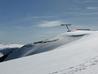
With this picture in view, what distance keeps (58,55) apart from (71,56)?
670 millimetres

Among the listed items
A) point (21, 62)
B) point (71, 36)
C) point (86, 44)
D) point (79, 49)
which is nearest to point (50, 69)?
point (21, 62)

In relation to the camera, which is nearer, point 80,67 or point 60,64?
point 80,67

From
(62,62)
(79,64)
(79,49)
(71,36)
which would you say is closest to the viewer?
(79,64)

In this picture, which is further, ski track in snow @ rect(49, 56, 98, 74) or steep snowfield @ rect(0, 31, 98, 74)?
steep snowfield @ rect(0, 31, 98, 74)

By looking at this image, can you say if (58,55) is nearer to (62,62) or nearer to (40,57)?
(40,57)

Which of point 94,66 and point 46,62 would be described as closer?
point 94,66

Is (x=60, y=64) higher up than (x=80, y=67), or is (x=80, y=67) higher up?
(x=80, y=67)

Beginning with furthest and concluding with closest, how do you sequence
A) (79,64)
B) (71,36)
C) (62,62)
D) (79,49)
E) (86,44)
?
(71,36) < (86,44) < (79,49) < (62,62) < (79,64)

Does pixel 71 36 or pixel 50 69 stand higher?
pixel 50 69

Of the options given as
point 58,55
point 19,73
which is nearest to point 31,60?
point 58,55

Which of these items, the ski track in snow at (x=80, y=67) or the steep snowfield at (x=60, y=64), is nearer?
the ski track in snow at (x=80, y=67)

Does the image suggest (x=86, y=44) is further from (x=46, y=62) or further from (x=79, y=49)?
(x=46, y=62)

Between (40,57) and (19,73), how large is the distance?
234 cm

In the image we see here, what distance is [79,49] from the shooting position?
36.5 ft
